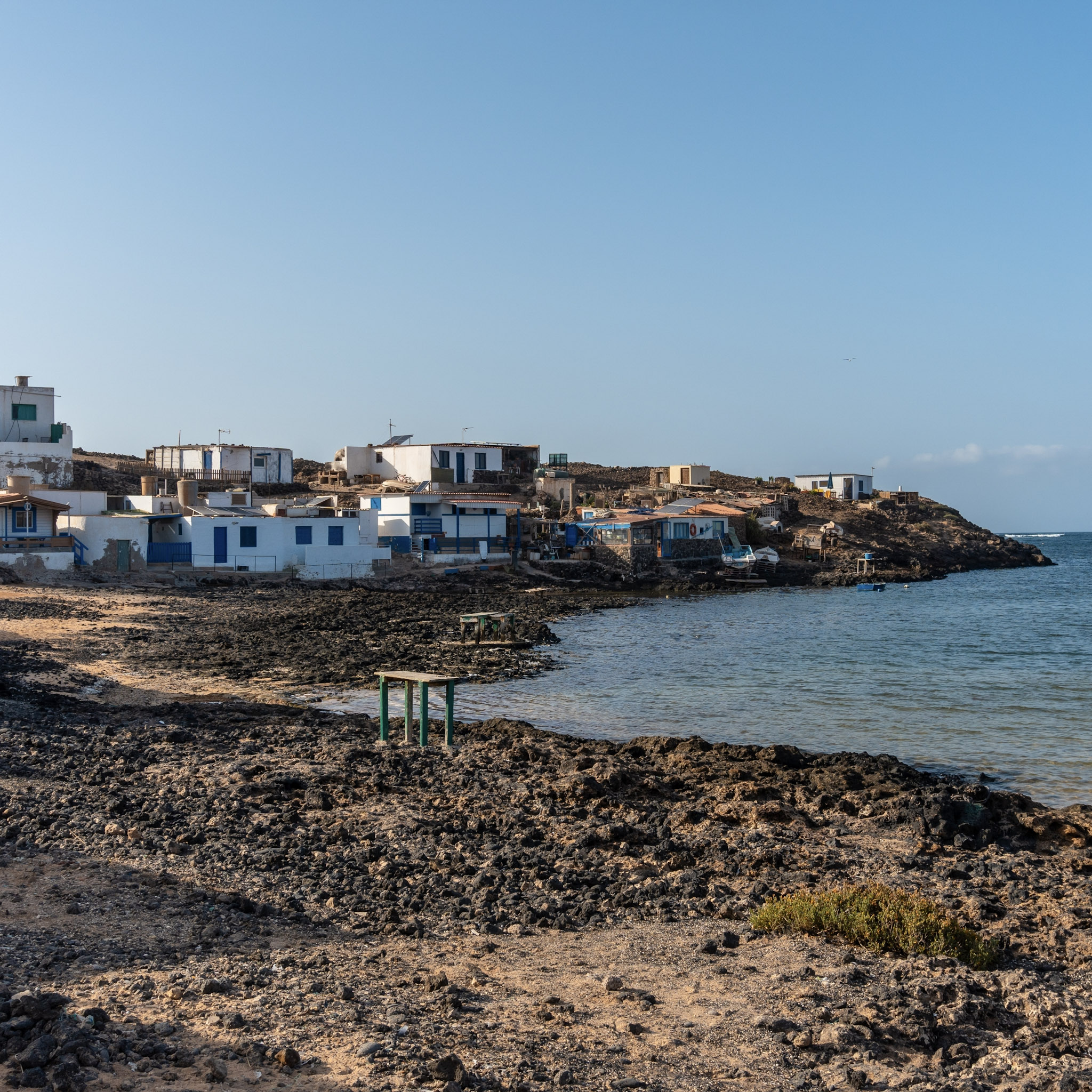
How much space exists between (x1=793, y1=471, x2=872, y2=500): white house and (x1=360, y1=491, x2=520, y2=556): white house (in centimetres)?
4912

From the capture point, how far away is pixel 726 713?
75.4ft

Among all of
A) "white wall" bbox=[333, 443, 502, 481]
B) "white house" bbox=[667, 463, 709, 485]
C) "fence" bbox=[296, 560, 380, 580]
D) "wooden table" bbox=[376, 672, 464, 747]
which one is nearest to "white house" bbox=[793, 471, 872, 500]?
"white house" bbox=[667, 463, 709, 485]

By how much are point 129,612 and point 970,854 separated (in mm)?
33157

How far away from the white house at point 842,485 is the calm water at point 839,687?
175ft

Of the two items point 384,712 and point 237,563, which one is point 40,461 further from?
point 384,712

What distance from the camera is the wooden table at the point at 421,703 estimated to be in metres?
17.1

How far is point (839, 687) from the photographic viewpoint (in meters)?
27.2

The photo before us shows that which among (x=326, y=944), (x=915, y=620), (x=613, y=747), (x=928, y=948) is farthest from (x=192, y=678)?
(x=915, y=620)

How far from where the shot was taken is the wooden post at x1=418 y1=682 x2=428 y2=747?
16.9 metres

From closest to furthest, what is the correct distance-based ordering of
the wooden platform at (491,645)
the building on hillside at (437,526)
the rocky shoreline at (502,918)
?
1. the rocky shoreline at (502,918)
2. the wooden platform at (491,645)
3. the building on hillside at (437,526)

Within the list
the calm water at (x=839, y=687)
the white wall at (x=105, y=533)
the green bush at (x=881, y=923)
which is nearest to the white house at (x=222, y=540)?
the white wall at (x=105, y=533)

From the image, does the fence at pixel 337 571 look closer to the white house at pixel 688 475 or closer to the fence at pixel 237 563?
the fence at pixel 237 563

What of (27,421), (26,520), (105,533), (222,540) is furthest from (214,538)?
(27,421)

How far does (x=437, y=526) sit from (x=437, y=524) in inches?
5.1
